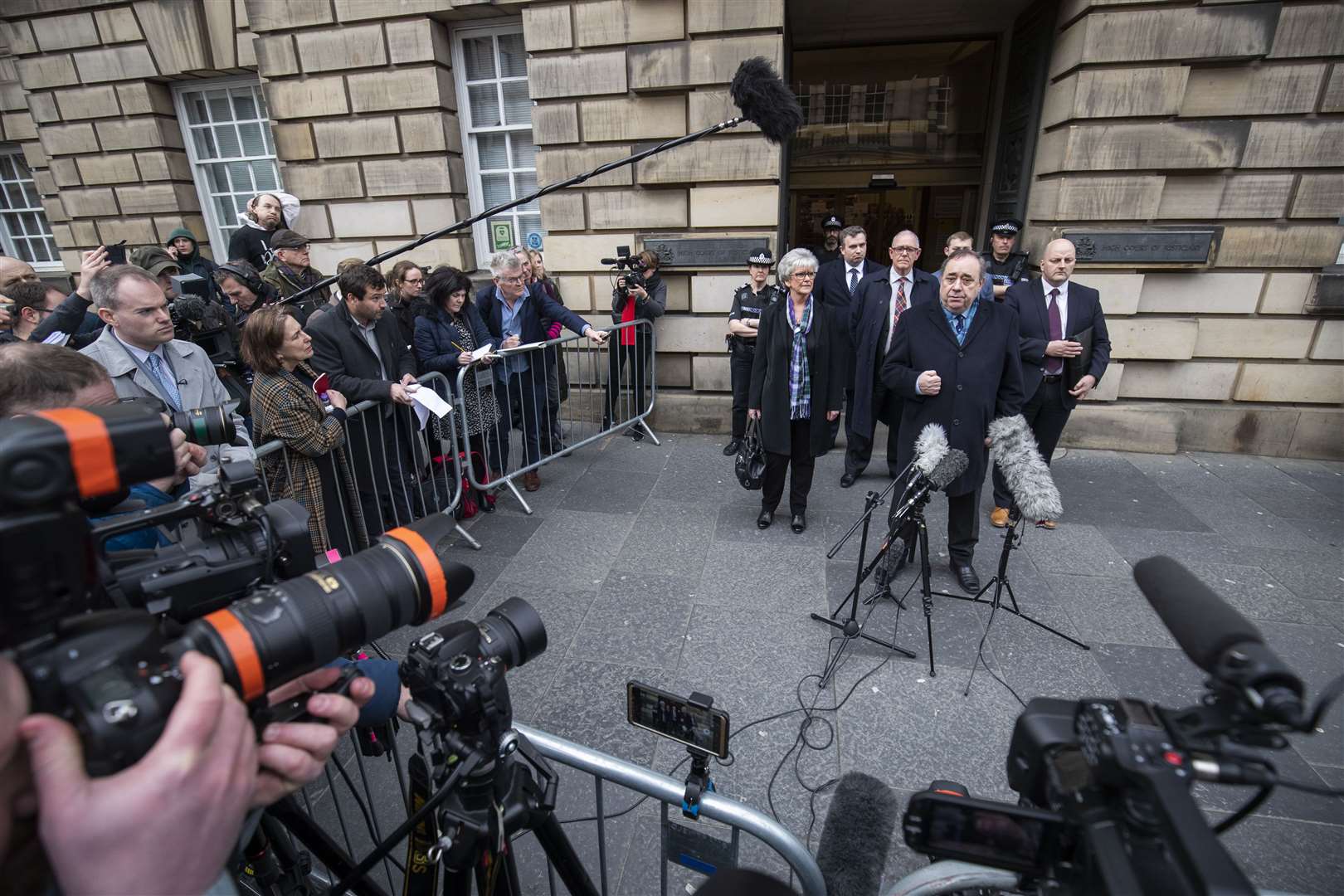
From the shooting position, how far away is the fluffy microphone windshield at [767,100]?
397cm

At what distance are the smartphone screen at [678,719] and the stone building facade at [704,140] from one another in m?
5.84

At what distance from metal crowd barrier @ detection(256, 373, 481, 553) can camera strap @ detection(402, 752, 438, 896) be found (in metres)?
2.59

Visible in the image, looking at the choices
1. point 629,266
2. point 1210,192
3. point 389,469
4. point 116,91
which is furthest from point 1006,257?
point 116,91

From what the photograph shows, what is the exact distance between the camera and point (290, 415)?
3.57 meters

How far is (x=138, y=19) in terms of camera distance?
27.2 ft

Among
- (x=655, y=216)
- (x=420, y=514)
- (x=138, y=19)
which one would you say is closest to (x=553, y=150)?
(x=655, y=216)

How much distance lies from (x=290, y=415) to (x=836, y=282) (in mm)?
4890

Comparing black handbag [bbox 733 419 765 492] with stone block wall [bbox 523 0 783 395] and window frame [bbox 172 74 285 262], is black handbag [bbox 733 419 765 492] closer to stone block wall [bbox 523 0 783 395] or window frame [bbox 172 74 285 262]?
stone block wall [bbox 523 0 783 395]

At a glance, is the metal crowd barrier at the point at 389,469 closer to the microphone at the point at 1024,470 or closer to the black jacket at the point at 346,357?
the black jacket at the point at 346,357

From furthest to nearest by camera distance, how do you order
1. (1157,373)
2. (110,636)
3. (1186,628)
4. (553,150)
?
(553,150) < (1157,373) < (1186,628) < (110,636)

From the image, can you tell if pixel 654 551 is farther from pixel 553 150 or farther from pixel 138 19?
pixel 138 19

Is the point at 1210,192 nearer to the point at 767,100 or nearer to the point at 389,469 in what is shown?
the point at 767,100

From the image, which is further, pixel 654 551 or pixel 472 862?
pixel 654 551

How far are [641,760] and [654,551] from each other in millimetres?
1943
